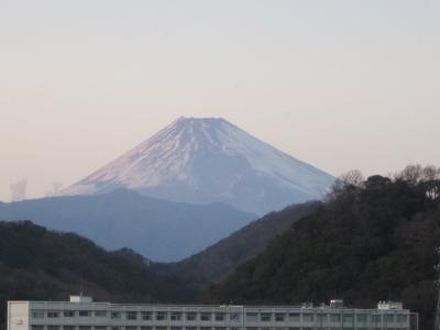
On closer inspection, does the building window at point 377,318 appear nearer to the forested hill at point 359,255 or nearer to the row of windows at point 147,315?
the forested hill at point 359,255

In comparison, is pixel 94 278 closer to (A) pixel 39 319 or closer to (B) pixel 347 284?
(B) pixel 347 284

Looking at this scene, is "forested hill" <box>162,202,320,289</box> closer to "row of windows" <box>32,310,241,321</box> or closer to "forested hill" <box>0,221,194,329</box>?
"forested hill" <box>0,221,194,329</box>

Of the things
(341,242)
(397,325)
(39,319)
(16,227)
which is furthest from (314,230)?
(16,227)

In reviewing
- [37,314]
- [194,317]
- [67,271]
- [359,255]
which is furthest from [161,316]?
[67,271]

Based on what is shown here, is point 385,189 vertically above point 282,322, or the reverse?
point 385,189

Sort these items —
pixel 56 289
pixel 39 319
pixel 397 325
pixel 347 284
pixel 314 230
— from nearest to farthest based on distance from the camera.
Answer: pixel 39 319 → pixel 397 325 → pixel 347 284 → pixel 314 230 → pixel 56 289

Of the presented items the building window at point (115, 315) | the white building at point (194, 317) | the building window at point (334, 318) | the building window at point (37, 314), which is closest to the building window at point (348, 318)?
the white building at point (194, 317)

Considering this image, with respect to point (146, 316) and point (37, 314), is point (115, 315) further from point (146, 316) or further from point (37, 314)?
point (37, 314)
